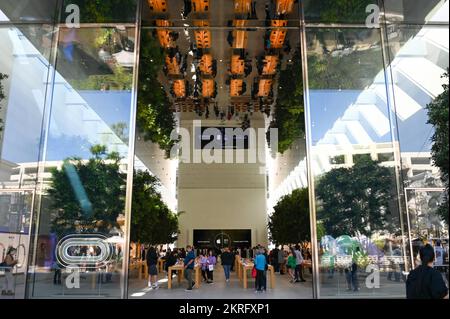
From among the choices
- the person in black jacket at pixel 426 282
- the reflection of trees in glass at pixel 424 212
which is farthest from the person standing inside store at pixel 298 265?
the person in black jacket at pixel 426 282

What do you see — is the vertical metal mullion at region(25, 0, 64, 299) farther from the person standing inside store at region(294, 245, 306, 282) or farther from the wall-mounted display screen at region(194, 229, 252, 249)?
the wall-mounted display screen at region(194, 229, 252, 249)

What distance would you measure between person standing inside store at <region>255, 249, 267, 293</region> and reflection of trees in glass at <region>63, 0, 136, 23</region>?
5.85 m

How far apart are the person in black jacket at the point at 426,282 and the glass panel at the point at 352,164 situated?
286 cm

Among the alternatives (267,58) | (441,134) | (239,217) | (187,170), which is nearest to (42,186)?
(441,134)

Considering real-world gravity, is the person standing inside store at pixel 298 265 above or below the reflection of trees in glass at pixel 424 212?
below

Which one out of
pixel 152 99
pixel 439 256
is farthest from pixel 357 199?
pixel 152 99

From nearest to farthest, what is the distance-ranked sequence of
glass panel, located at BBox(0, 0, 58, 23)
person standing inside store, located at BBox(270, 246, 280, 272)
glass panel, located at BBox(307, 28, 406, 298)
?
glass panel, located at BBox(307, 28, 406, 298), glass panel, located at BBox(0, 0, 58, 23), person standing inside store, located at BBox(270, 246, 280, 272)

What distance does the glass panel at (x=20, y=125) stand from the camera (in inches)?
260

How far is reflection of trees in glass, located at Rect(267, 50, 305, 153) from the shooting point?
9.87 meters

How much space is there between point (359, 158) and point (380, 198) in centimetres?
76

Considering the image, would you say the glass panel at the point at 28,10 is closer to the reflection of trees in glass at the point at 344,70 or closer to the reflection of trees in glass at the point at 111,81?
the reflection of trees in glass at the point at 111,81

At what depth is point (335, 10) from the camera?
7484 mm

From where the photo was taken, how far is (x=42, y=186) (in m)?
6.80

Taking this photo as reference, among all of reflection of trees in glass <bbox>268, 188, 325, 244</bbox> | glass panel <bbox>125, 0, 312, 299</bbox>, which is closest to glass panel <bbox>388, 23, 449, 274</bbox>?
glass panel <bbox>125, 0, 312, 299</bbox>
